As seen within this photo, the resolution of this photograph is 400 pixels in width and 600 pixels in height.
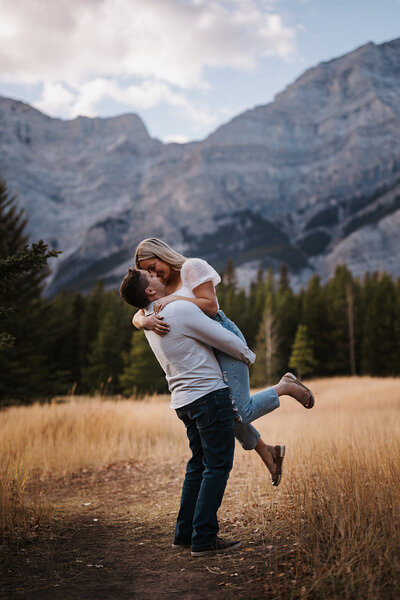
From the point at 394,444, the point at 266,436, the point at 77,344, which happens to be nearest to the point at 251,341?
the point at 77,344

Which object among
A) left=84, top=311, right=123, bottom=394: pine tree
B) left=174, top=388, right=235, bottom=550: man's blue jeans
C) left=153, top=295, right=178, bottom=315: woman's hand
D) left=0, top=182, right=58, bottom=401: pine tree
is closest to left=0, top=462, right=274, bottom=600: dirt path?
left=174, top=388, right=235, bottom=550: man's blue jeans

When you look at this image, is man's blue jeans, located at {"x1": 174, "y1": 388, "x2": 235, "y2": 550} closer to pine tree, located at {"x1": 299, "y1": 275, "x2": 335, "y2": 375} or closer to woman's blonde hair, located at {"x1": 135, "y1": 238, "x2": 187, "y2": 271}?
woman's blonde hair, located at {"x1": 135, "y1": 238, "x2": 187, "y2": 271}

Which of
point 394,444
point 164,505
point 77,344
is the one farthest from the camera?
point 77,344

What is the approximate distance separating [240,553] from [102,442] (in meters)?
5.89

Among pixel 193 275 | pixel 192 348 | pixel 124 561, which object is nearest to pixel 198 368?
pixel 192 348

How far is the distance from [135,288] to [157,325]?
383 mm

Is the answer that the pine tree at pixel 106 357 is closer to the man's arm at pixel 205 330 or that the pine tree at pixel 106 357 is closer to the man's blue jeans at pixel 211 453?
the man's blue jeans at pixel 211 453

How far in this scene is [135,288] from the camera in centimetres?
424

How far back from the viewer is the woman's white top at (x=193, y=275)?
4141 millimetres

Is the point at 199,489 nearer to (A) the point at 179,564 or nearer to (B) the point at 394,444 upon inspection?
(A) the point at 179,564

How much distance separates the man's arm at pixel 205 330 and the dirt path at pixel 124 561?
4.93 feet

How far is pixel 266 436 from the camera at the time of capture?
370 inches

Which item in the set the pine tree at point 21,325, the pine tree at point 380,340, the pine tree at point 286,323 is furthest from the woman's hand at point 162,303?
the pine tree at point 286,323

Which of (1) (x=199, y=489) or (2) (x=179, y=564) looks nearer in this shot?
(2) (x=179, y=564)
